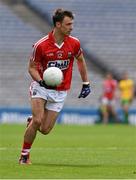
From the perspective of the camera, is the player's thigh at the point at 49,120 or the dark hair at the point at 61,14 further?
the player's thigh at the point at 49,120

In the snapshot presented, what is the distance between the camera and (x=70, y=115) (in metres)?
34.1

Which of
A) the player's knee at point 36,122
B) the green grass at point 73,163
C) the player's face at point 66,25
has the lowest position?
the green grass at point 73,163

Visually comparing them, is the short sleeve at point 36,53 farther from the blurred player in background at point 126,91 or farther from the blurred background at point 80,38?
the blurred background at point 80,38

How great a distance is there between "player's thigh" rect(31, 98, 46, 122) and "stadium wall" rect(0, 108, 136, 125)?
21.2m

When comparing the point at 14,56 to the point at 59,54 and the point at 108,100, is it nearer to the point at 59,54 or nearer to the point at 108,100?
the point at 108,100

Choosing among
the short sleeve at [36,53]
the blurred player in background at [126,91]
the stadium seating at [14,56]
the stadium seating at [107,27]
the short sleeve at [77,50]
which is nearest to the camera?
the short sleeve at [36,53]

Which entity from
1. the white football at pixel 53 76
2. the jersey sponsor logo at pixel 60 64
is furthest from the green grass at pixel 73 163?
the jersey sponsor logo at pixel 60 64

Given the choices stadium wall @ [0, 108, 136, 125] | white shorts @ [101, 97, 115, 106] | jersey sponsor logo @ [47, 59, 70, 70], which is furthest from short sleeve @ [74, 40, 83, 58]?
stadium wall @ [0, 108, 136, 125]

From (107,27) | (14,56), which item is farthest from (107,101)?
(14,56)

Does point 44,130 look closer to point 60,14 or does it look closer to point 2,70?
point 60,14

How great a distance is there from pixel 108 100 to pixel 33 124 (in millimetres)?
21444

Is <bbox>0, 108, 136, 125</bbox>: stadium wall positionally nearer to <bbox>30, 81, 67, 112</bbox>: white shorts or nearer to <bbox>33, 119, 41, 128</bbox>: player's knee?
<bbox>30, 81, 67, 112</bbox>: white shorts

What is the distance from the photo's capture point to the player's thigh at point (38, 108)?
40.8 feet

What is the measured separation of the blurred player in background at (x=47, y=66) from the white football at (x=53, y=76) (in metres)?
0.14
